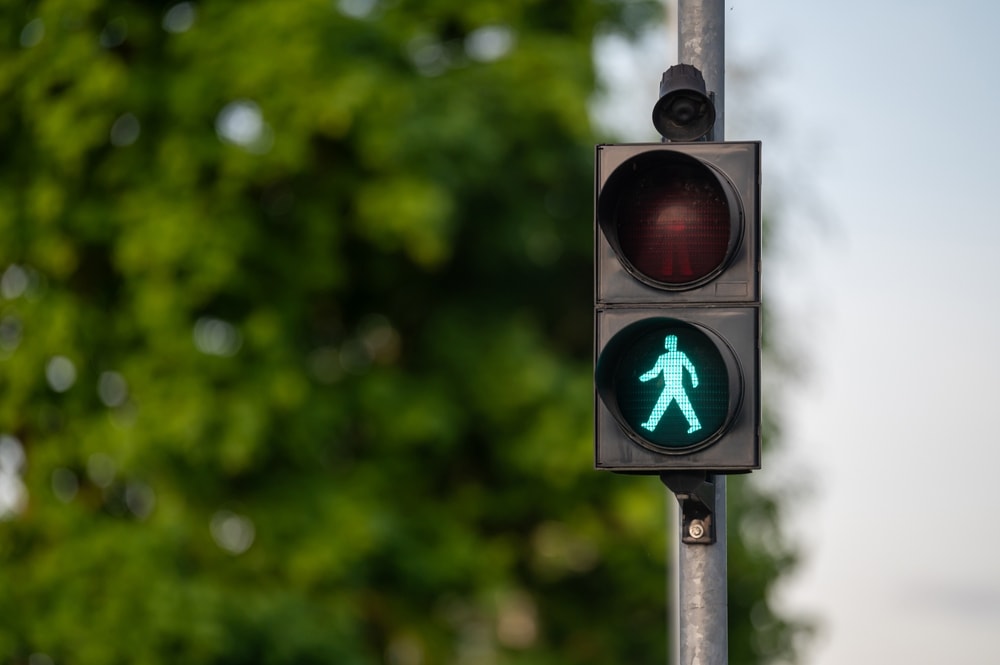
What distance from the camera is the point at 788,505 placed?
1758cm

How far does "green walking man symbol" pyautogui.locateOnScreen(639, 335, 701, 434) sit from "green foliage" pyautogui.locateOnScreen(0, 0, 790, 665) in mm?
10087

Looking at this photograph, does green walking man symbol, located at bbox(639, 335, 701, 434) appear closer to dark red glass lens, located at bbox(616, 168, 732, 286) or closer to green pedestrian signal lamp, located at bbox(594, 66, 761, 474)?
green pedestrian signal lamp, located at bbox(594, 66, 761, 474)

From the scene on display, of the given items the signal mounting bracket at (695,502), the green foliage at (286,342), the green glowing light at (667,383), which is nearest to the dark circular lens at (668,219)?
the green glowing light at (667,383)

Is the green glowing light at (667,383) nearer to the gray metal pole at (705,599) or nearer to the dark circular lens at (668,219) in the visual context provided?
the dark circular lens at (668,219)

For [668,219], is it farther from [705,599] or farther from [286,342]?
[286,342]

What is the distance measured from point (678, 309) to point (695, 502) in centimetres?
59

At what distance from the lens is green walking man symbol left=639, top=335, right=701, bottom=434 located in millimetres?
4379

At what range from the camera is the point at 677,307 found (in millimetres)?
4395

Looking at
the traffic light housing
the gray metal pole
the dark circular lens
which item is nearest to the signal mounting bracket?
the gray metal pole

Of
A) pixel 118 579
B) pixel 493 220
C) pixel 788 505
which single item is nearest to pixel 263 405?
pixel 118 579

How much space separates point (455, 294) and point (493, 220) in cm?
97

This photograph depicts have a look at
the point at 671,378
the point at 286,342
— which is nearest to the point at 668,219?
the point at 671,378

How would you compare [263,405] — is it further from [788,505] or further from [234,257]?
[788,505]

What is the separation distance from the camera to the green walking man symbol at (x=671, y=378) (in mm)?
4379
